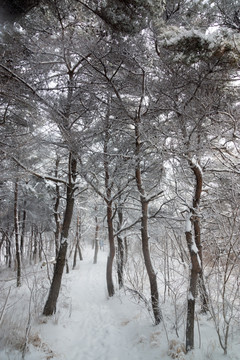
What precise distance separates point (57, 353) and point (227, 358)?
388 centimetres

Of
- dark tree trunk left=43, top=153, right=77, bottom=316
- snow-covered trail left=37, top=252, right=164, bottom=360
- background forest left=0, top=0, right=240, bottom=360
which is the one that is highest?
background forest left=0, top=0, right=240, bottom=360

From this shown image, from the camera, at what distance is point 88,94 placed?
5582 mm

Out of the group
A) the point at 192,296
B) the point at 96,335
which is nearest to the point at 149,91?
the point at 192,296

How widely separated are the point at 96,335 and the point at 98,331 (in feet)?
0.78

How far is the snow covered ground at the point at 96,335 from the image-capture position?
169 inches

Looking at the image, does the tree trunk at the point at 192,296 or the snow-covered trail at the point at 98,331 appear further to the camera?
the snow-covered trail at the point at 98,331

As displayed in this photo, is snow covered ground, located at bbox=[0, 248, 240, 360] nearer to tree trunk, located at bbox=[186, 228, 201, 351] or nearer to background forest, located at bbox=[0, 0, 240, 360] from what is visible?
background forest, located at bbox=[0, 0, 240, 360]

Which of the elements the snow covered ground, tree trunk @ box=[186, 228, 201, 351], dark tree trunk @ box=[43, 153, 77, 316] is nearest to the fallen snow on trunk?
the snow covered ground

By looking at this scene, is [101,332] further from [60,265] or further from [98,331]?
[60,265]

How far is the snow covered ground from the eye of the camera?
4.30m

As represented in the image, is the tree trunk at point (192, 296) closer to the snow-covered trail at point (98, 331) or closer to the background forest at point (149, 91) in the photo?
the background forest at point (149, 91)

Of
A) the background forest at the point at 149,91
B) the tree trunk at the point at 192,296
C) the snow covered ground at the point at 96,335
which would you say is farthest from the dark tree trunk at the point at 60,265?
the tree trunk at the point at 192,296

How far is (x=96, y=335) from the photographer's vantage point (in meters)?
5.70

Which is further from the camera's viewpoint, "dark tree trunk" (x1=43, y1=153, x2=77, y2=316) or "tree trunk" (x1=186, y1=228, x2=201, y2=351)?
"dark tree trunk" (x1=43, y1=153, x2=77, y2=316)
